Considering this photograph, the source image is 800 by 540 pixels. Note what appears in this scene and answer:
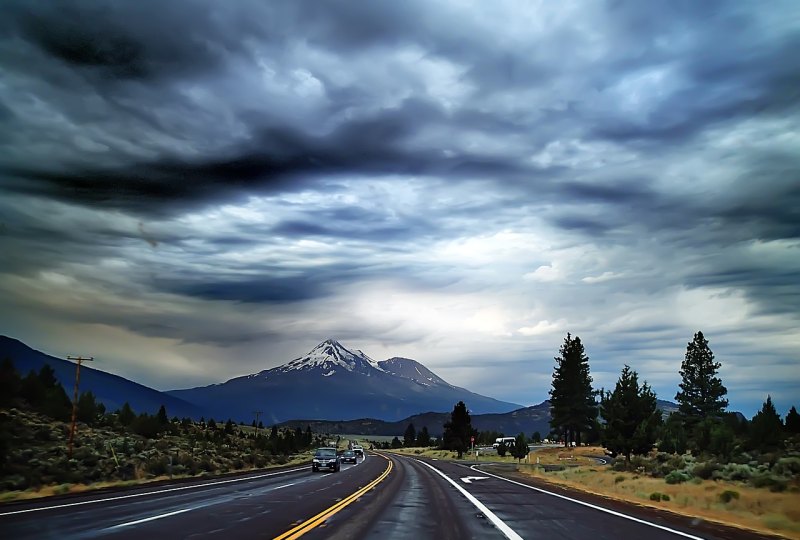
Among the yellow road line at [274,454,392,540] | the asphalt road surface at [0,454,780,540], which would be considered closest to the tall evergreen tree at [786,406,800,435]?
the asphalt road surface at [0,454,780,540]

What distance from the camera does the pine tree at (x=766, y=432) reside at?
194 ft

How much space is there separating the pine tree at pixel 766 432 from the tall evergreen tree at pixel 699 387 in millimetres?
22129

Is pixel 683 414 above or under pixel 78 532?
above

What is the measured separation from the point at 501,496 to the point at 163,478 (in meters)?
20.8

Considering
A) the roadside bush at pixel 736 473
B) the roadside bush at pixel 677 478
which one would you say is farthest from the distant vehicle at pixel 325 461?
the roadside bush at pixel 736 473

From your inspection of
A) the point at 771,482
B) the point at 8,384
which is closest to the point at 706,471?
the point at 771,482

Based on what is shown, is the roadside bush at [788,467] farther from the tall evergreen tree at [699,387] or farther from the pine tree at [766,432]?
the tall evergreen tree at [699,387]

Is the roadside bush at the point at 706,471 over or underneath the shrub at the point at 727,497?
over

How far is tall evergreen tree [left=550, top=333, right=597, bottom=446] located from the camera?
9469 cm

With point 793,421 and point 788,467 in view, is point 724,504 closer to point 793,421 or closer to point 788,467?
point 788,467

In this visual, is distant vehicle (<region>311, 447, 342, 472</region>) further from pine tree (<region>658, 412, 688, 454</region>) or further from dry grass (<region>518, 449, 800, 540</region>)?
pine tree (<region>658, 412, 688, 454</region>)

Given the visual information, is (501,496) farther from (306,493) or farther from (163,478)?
(163,478)

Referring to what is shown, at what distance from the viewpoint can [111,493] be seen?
79.2 feet

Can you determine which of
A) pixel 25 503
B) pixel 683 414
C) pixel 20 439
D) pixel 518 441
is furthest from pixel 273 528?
pixel 683 414
